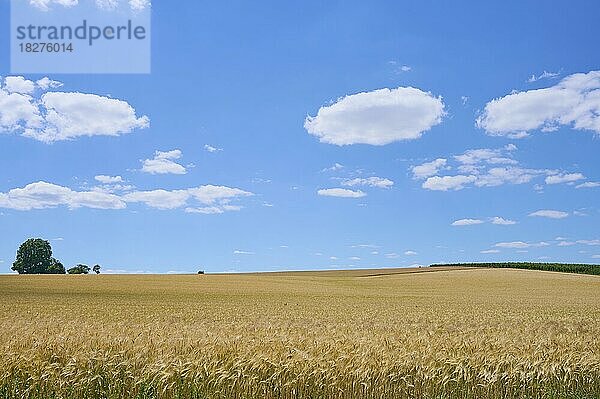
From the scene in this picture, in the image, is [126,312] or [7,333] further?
[126,312]

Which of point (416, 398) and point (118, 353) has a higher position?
point (118, 353)

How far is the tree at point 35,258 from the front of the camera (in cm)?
10281

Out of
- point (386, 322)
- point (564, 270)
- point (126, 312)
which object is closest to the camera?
point (386, 322)

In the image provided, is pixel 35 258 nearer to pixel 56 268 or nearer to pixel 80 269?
pixel 56 268

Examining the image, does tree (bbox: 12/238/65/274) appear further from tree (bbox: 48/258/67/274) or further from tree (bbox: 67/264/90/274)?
tree (bbox: 67/264/90/274)

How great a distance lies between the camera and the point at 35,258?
10344 centimetres

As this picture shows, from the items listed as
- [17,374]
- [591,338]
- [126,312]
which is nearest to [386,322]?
[591,338]

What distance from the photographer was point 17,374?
30.8ft

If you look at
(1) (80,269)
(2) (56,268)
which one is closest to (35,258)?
(2) (56,268)

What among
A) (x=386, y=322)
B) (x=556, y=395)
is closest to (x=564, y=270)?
(x=386, y=322)

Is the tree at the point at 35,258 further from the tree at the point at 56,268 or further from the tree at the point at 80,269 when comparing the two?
the tree at the point at 80,269

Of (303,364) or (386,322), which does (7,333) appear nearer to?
(303,364)

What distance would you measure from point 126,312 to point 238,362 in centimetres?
1708

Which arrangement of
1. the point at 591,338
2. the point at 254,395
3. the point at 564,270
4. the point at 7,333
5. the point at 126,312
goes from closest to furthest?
the point at 254,395 < the point at 7,333 < the point at 591,338 < the point at 126,312 < the point at 564,270
